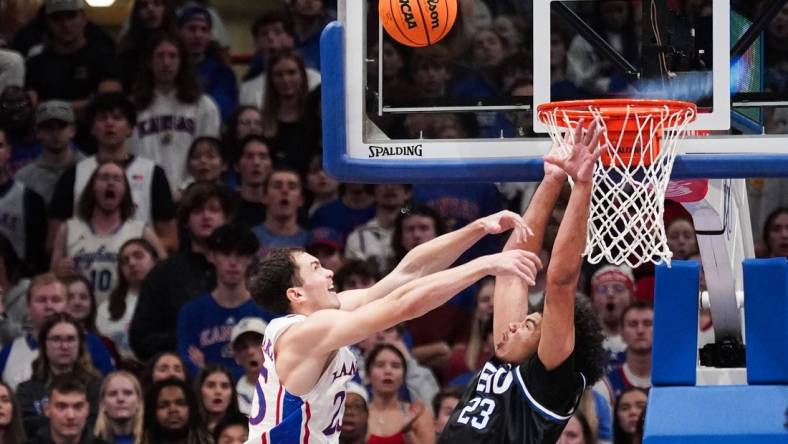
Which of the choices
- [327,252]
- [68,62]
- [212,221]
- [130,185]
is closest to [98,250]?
[130,185]

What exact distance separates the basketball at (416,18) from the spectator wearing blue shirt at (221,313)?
2749 mm

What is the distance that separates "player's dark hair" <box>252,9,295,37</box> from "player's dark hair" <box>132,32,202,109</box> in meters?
0.52

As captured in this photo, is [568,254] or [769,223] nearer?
[568,254]

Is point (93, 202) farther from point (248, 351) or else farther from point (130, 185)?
point (248, 351)

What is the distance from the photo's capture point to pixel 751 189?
8.68 m

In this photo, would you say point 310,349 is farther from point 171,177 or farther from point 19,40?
point 19,40

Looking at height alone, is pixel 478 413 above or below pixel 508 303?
below

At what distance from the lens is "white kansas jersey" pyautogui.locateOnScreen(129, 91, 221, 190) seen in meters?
9.11

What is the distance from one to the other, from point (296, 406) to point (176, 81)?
4277mm

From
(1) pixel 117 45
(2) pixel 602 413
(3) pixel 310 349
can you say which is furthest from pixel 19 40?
(3) pixel 310 349

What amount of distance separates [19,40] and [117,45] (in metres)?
0.65

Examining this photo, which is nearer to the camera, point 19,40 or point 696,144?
point 696,144

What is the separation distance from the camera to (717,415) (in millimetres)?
5371

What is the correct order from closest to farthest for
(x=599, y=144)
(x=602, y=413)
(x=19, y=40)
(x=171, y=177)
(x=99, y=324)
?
(x=599, y=144) → (x=602, y=413) → (x=99, y=324) → (x=171, y=177) → (x=19, y=40)
